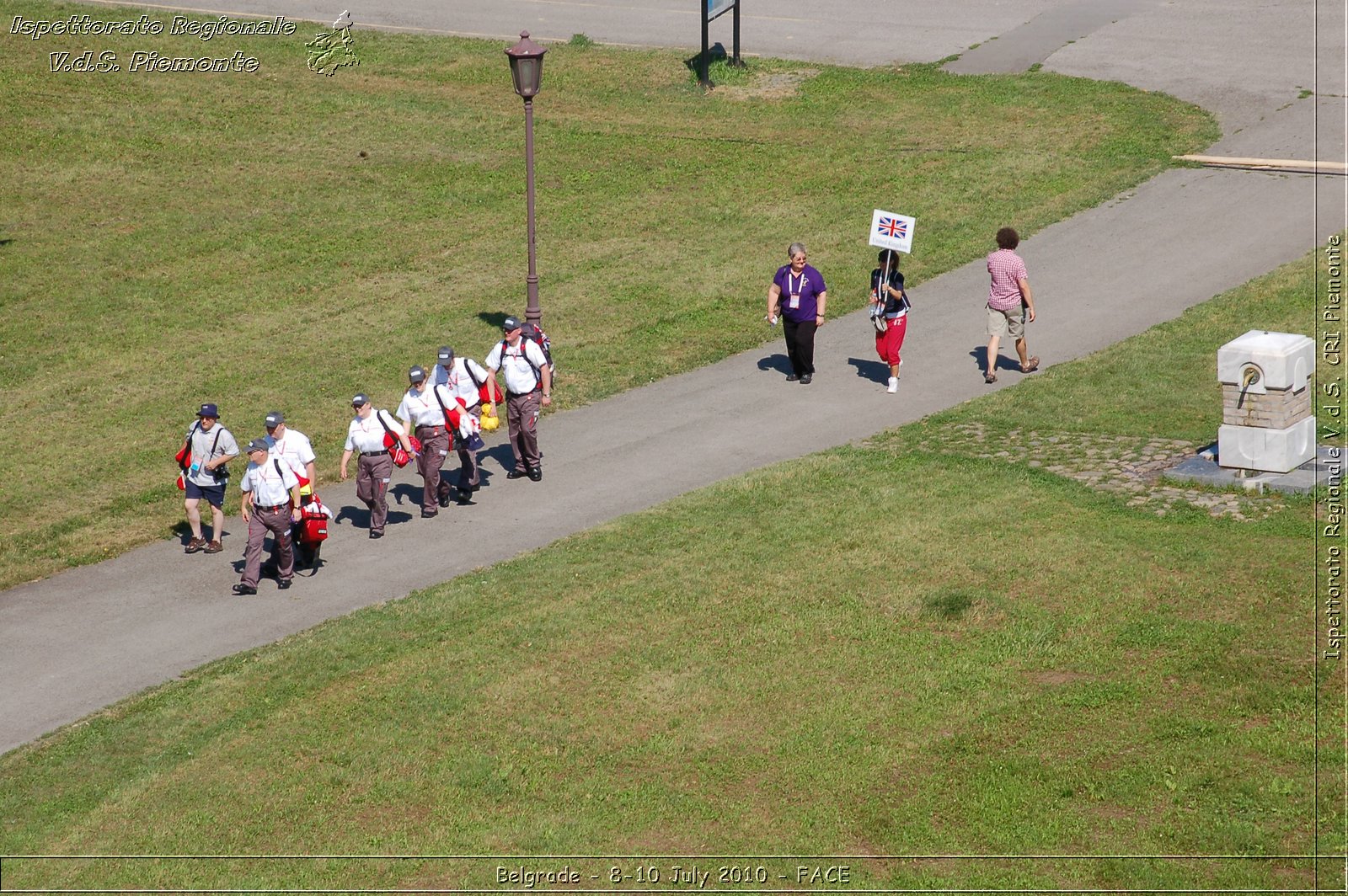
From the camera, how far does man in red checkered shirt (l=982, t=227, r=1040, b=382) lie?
1961 centimetres

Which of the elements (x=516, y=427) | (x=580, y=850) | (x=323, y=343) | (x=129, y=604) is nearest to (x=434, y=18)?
(x=323, y=343)

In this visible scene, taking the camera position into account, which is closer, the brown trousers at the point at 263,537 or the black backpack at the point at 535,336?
the brown trousers at the point at 263,537

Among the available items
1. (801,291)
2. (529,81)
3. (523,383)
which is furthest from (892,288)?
(529,81)

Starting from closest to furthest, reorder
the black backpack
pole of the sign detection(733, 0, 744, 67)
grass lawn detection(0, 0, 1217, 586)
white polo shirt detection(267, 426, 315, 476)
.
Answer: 1. white polo shirt detection(267, 426, 315, 476)
2. the black backpack
3. grass lawn detection(0, 0, 1217, 586)
4. pole of the sign detection(733, 0, 744, 67)

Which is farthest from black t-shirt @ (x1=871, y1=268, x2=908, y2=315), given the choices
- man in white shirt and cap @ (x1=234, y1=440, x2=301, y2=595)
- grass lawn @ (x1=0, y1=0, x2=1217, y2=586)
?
man in white shirt and cap @ (x1=234, y1=440, x2=301, y2=595)

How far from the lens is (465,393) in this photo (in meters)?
17.6

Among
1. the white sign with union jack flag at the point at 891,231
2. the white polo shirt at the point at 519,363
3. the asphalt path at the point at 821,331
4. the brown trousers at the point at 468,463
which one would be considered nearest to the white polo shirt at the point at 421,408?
the brown trousers at the point at 468,463

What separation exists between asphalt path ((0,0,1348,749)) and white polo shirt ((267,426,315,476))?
3.84ft

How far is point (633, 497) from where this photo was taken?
1741cm

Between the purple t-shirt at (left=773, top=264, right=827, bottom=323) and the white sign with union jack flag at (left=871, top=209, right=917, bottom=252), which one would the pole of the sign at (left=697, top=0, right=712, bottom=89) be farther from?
the white sign with union jack flag at (left=871, top=209, right=917, bottom=252)

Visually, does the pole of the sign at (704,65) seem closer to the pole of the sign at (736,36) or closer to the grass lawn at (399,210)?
the grass lawn at (399,210)

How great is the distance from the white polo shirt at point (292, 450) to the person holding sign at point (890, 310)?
753cm

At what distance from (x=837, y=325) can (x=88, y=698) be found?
488 inches

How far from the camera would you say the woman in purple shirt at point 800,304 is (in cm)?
2016
